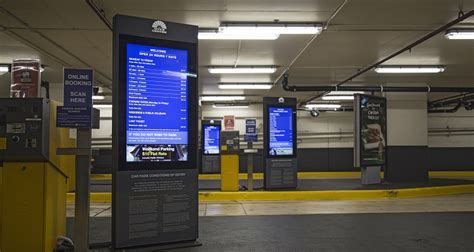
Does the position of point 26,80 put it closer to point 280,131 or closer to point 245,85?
point 280,131

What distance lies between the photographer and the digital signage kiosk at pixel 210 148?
1823cm

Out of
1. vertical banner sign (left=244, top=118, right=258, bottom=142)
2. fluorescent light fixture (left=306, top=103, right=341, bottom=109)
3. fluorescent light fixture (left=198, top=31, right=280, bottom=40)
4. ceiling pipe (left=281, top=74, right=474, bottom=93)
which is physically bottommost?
vertical banner sign (left=244, top=118, right=258, bottom=142)

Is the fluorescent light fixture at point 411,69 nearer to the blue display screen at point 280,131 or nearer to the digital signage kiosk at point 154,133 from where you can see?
the blue display screen at point 280,131

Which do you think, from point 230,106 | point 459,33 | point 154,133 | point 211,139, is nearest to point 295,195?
point 459,33

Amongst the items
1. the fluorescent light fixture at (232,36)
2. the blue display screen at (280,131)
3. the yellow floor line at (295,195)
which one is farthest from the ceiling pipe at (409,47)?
the yellow floor line at (295,195)

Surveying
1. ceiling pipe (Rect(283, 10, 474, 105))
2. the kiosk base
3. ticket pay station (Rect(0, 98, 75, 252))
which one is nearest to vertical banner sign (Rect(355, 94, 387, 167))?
the kiosk base

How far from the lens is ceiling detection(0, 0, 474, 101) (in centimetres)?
756

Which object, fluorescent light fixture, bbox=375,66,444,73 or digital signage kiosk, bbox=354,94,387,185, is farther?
fluorescent light fixture, bbox=375,66,444,73

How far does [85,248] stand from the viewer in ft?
14.2

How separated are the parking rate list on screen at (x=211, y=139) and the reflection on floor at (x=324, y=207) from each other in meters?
8.24

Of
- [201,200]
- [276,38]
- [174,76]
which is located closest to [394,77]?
[276,38]

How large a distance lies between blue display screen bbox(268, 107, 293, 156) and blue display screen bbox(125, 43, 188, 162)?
650 cm

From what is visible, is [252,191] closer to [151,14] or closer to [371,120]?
[371,120]

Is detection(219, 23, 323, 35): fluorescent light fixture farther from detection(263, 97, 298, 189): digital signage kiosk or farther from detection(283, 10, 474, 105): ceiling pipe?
detection(263, 97, 298, 189): digital signage kiosk
